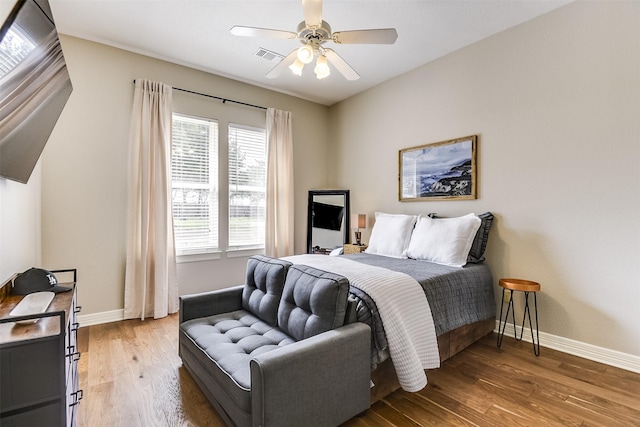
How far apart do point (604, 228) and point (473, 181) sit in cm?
113

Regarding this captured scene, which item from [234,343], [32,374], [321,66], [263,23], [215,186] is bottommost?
[234,343]

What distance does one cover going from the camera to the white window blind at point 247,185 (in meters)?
4.12

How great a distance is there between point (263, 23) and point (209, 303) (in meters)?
2.63

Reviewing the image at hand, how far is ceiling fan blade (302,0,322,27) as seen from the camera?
1888 mm

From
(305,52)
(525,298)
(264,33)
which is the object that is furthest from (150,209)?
(525,298)

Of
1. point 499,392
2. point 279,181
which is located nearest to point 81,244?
point 279,181

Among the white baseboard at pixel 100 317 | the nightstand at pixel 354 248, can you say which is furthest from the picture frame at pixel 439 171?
the white baseboard at pixel 100 317

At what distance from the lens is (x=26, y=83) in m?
1.58

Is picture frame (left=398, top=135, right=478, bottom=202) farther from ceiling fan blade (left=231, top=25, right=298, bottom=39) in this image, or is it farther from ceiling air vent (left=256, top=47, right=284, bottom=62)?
ceiling fan blade (left=231, top=25, right=298, bottom=39)

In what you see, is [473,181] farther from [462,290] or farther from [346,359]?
[346,359]

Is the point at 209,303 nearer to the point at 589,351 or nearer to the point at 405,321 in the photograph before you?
the point at 405,321

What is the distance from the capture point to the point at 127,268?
3250 millimetres

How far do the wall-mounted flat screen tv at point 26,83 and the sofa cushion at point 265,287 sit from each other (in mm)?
1612

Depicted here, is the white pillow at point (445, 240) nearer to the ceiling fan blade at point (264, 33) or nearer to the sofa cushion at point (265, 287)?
the sofa cushion at point (265, 287)
